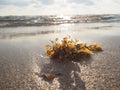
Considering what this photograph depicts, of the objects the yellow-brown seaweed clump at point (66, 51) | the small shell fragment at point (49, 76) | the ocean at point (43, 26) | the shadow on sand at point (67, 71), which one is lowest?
the ocean at point (43, 26)

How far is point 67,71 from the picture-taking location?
26.2 ft

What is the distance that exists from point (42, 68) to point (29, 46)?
12.9 ft

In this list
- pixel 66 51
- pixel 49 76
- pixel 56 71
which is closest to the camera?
pixel 49 76

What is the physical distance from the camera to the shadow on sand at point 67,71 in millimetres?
6680

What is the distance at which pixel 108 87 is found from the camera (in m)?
6.57

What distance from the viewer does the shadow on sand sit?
21.9 ft

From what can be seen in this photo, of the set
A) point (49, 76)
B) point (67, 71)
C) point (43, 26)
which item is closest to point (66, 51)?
point (67, 71)

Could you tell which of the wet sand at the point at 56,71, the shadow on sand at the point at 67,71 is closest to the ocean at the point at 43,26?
the wet sand at the point at 56,71

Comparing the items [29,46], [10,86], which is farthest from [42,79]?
[29,46]

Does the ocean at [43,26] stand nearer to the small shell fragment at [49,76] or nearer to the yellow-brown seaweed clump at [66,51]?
the yellow-brown seaweed clump at [66,51]

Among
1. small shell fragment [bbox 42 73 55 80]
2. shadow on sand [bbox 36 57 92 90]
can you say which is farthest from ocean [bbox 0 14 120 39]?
small shell fragment [bbox 42 73 55 80]

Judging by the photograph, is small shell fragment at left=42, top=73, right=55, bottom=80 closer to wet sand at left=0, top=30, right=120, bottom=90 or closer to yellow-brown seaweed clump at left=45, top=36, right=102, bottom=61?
wet sand at left=0, top=30, right=120, bottom=90

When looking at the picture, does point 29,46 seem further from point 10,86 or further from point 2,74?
point 10,86

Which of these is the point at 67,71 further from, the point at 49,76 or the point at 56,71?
the point at 49,76
